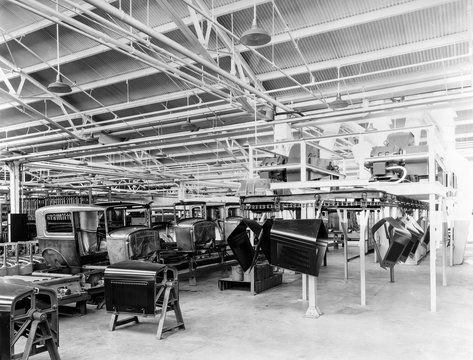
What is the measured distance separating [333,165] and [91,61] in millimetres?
7098

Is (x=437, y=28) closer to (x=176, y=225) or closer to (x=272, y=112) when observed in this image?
(x=272, y=112)

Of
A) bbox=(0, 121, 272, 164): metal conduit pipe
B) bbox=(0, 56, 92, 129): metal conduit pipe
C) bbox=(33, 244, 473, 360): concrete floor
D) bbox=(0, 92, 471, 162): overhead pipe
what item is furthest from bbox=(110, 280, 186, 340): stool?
bbox=(0, 56, 92, 129): metal conduit pipe

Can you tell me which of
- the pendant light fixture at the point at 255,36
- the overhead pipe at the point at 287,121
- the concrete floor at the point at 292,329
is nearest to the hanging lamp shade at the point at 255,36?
the pendant light fixture at the point at 255,36

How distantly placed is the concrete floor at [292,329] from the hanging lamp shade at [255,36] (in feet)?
14.4

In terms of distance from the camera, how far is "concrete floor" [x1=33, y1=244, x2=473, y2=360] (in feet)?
17.3

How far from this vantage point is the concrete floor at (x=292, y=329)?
5.26 m

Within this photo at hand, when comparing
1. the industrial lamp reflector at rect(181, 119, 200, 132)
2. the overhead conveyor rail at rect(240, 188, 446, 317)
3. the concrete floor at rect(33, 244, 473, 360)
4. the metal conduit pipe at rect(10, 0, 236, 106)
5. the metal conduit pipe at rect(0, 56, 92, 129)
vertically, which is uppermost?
the metal conduit pipe at rect(0, 56, 92, 129)

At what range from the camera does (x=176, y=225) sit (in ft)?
35.9

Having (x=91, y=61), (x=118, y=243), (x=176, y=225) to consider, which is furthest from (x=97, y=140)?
(x=118, y=243)

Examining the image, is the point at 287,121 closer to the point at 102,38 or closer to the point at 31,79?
the point at 102,38

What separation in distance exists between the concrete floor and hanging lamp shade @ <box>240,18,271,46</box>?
4387mm

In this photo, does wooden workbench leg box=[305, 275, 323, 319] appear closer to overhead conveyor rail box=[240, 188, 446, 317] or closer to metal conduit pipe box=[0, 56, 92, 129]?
overhead conveyor rail box=[240, 188, 446, 317]

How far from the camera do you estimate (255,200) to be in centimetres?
806

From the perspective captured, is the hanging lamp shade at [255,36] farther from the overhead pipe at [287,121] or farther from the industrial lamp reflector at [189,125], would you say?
the industrial lamp reflector at [189,125]
